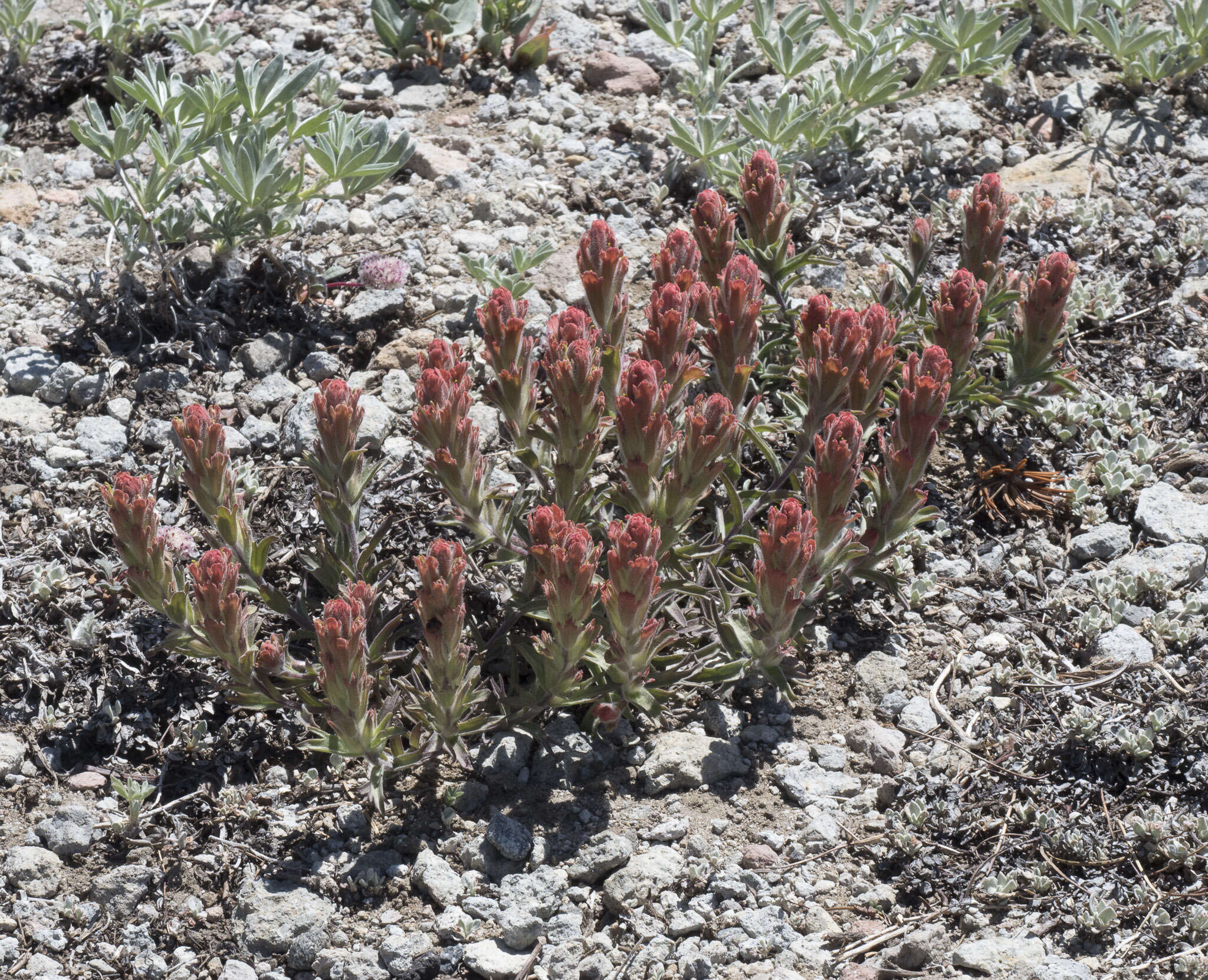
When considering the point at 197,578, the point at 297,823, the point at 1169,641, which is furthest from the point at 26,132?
the point at 1169,641

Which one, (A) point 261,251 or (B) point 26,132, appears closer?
(A) point 261,251

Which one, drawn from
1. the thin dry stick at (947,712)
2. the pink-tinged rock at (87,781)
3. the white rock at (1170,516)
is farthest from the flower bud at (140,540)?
the white rock at (1170,516)

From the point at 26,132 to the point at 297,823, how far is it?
392 cm

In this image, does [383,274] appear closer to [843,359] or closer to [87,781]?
[843,359]

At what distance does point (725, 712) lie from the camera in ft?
12.0

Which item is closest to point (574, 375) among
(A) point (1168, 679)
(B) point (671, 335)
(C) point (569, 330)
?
(C) point (569, 330)

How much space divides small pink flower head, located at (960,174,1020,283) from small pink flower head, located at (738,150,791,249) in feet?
2.30

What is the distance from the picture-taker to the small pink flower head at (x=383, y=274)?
4.92m

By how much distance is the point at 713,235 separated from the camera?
4293mm

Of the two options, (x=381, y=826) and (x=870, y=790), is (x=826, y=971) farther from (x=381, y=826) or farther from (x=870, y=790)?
(x=381, y=826)

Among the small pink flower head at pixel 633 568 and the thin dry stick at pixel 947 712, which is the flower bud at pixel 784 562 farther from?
the thin dry stick at pixel 947 712

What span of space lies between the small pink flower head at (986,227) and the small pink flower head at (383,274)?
227cm

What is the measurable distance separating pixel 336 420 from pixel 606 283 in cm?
101

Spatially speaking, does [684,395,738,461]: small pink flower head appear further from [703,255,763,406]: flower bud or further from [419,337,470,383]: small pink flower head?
[419,337,470,383]: small pink flower head
